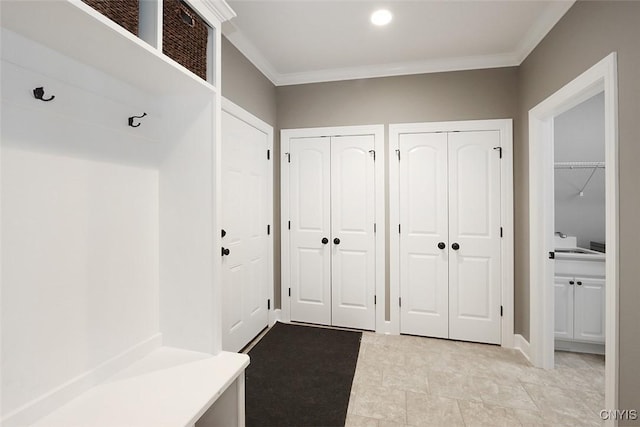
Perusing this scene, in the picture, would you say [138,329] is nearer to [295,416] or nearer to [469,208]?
[295,416]

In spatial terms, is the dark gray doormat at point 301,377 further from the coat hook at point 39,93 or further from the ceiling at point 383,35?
the ceiling at point 383,35

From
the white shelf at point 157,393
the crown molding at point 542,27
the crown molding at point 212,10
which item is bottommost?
the white shelf at point 157,393

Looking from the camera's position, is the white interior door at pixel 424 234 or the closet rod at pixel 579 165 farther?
the closet rod at pixel 579 165

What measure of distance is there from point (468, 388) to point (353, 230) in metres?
1.55

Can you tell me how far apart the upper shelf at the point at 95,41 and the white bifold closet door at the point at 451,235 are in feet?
7.04

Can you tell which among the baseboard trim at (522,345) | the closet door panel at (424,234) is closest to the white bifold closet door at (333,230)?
the closet door panel at (424,234)

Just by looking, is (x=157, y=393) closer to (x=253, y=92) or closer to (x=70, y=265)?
(x=70, y=265)

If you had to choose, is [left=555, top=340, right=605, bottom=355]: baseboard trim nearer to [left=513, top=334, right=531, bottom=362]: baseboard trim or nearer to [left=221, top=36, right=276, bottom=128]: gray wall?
[left=513, top=334, right=531, bottom=362]: baseboard trim

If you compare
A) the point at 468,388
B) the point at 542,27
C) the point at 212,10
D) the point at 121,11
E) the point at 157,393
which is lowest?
the point at 468,388

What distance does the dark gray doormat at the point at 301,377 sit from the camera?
5.88 feet

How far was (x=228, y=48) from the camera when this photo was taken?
2295mm

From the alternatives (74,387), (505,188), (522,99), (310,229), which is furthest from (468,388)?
(522,99)

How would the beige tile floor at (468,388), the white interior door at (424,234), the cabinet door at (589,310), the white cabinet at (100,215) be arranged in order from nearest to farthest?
the white cabinet at (100,215) < the beige tile floor at (468,388) < the cabinet door at (589,310) < the white interior door at (424,234)

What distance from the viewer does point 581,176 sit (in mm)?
3148
